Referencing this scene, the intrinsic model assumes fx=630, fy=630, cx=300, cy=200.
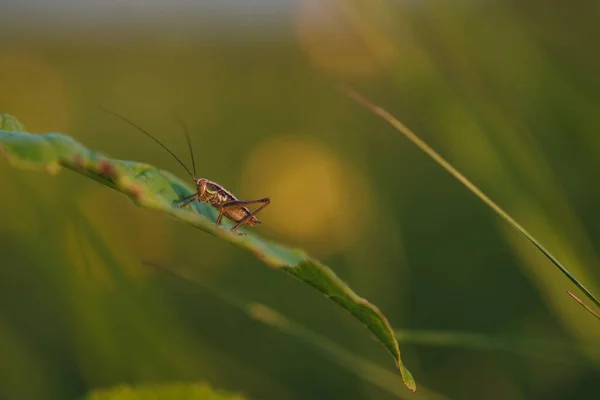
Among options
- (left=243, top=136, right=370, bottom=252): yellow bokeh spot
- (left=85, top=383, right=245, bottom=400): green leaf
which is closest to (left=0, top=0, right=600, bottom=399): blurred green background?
(left=243, top=136, right=370, bottom=252): yellow bokeh spot

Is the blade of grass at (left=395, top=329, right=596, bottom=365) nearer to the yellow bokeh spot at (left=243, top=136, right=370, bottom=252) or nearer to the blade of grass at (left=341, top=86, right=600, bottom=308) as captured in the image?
the blade of grass at (left=341, top=86, right=600, bottom=308)

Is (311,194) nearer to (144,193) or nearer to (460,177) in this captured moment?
(460,177)

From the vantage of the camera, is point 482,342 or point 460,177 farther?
point 482,342

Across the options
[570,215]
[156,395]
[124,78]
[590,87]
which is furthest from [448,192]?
[124,78]

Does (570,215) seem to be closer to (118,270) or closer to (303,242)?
(118,270)

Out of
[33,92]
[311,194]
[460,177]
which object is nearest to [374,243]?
[311,194]

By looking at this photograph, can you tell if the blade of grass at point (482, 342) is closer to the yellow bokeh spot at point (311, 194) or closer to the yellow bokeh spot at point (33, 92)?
the yellow bokeh spot at point (311, 194)
